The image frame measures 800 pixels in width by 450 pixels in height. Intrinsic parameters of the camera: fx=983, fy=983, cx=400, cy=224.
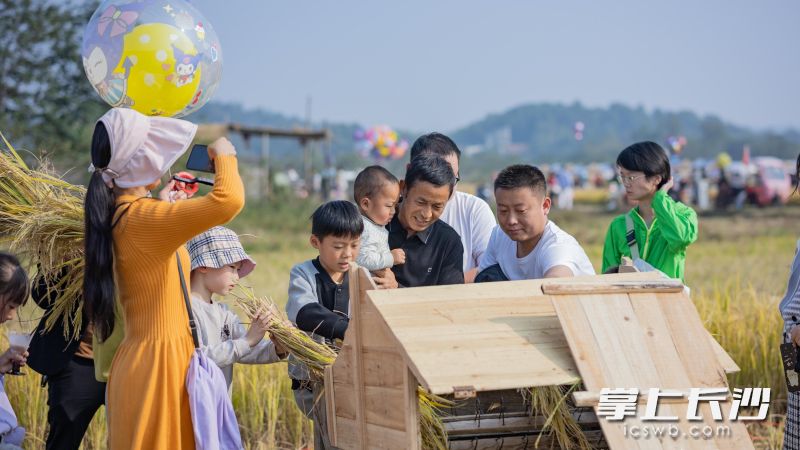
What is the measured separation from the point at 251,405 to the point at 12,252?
6.97 ft

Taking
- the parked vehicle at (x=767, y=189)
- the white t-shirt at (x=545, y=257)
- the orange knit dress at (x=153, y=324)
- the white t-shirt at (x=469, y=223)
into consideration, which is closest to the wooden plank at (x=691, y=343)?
the white t-shirt at (x=545, y=257)

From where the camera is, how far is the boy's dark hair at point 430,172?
15.9ft

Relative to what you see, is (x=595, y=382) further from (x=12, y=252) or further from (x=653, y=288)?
(x=12, y=252)

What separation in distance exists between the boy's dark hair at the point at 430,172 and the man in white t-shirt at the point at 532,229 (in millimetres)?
255

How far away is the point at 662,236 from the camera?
5477mm

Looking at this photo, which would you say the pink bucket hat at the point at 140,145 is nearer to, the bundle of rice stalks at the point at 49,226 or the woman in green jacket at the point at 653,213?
the bundle of rice stalks at the point at 49,226

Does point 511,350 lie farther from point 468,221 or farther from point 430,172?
point 468,221

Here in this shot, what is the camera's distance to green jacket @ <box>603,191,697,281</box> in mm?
5352

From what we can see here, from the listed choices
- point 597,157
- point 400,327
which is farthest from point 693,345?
point 597,157

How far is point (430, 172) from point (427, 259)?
1.49ft

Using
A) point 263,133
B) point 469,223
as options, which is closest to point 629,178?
point 469,223

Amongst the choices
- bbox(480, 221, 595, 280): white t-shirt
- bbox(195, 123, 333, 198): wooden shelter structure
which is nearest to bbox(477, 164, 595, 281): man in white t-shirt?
bbox(480, 221, 595, 280): white t-shirt

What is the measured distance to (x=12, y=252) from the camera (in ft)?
16.8

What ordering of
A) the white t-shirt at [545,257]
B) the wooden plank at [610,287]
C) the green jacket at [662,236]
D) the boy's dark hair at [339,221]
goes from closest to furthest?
the wooden plank at [610,287] → the boy's dark hair at [339,221] → the white t-shirt at [545,257] → the green jacket at [662,236]
